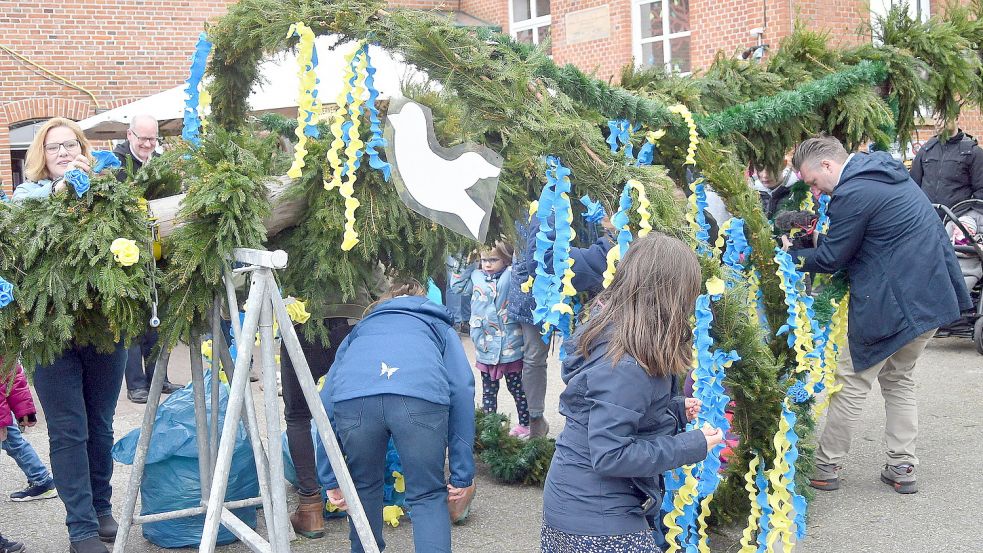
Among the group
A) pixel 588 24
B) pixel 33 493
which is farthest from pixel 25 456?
pixel 588 24

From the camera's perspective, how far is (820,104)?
4.32 meters

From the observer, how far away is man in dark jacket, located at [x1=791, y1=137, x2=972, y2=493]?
434 centimetres

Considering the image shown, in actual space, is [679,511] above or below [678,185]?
below

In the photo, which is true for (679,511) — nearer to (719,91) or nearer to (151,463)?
(719,91)

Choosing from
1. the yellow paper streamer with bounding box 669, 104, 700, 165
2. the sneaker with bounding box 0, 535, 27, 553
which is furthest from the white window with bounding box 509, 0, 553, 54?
the sneaker with bounding box 0, 535, 27, 553

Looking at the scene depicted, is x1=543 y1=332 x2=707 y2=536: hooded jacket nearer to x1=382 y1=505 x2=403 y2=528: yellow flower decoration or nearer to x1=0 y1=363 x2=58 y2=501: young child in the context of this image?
x1=382 y1=505 x2=403 y2=528: yellow flower decoration

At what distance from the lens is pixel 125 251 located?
312 cm

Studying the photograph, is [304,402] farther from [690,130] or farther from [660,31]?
[660,31]

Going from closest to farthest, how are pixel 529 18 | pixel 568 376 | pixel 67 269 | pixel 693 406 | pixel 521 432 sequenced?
pixel 568 376
pixel 693 406
pixel 67 269
pixel 521 432
pixel 529 18

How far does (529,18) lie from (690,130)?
1266cm

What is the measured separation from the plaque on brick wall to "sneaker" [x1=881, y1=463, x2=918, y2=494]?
10406 millimetres

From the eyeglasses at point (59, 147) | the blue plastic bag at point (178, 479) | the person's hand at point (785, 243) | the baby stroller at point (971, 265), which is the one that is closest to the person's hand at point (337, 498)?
the blue plastic bag at point (178, 479)

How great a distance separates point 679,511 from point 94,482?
261cm

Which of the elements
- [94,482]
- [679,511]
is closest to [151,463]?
[94,482]
